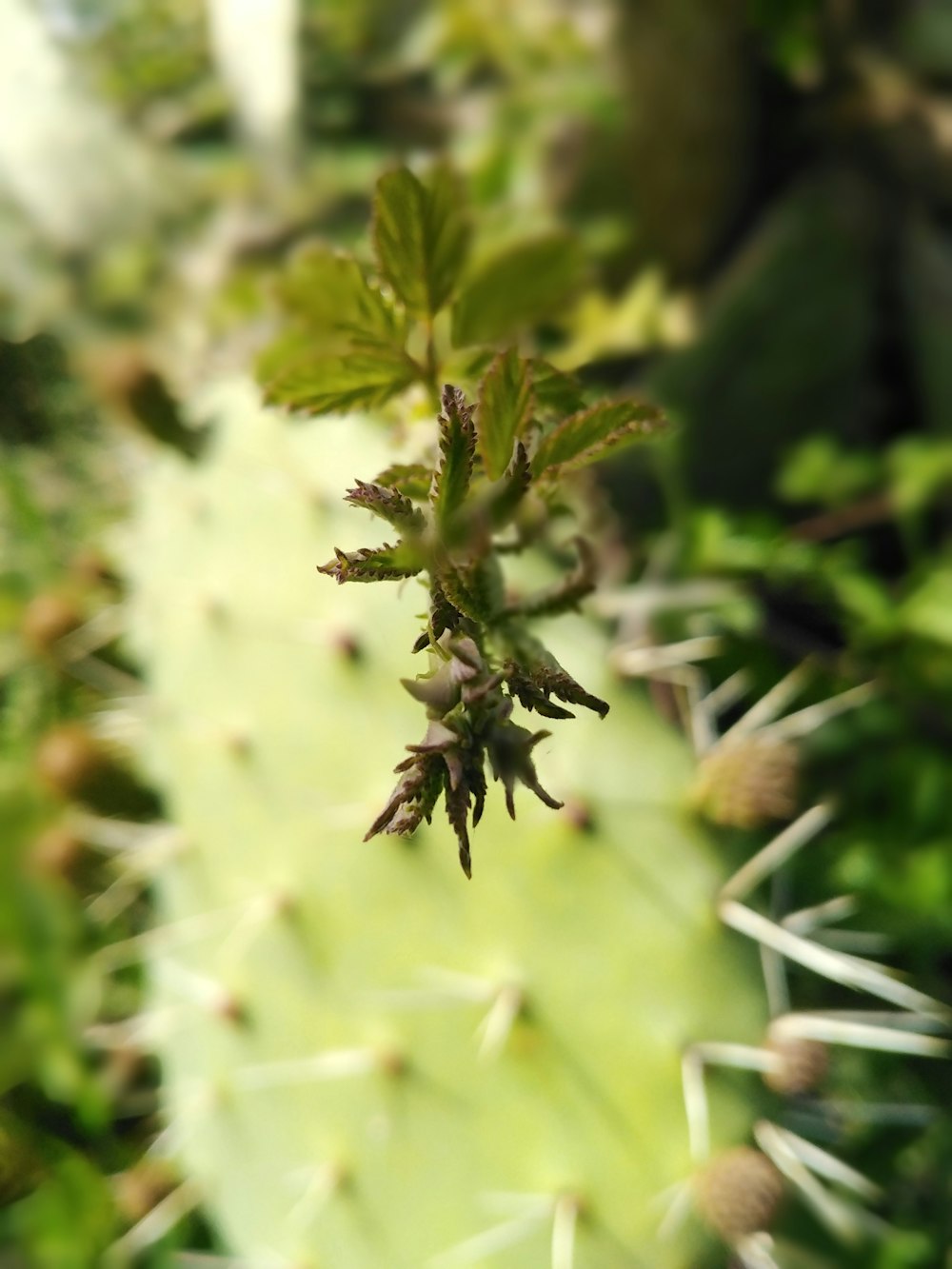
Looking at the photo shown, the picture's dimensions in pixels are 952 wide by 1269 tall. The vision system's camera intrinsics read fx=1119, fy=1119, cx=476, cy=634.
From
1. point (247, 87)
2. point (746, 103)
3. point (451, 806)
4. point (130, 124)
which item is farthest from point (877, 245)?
point (451, 806)

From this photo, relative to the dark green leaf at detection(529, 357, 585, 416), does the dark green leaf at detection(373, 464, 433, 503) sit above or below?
below

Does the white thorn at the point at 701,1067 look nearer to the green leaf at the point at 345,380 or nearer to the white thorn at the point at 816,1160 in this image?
the white thorn at the point at 816,1160

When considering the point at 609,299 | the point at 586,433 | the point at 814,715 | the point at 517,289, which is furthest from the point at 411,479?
the point at 609,299

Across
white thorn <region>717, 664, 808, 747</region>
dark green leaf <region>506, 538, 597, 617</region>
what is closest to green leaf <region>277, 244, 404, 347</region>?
dark green leaf <region>506, 538, 597, 617</region>

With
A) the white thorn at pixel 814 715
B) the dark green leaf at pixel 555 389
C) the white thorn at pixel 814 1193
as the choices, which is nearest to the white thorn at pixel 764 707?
the white thorn at pixel 814 715

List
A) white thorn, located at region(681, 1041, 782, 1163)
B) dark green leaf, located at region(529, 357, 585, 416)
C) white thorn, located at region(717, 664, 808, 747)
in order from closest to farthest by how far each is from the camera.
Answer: dark green leaf, located at region(529, 357, 585, 416), white thorn, located at region(681, 1041, 782, 1163), white thorn, located at region(717, 664, 808, 747)

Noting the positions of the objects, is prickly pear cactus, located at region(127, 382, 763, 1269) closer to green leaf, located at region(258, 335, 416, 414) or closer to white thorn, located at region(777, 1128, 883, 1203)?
white thorn, located at region(777, 1128, 883, 1203)

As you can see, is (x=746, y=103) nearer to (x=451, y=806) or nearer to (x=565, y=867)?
(x=565, y=867)
